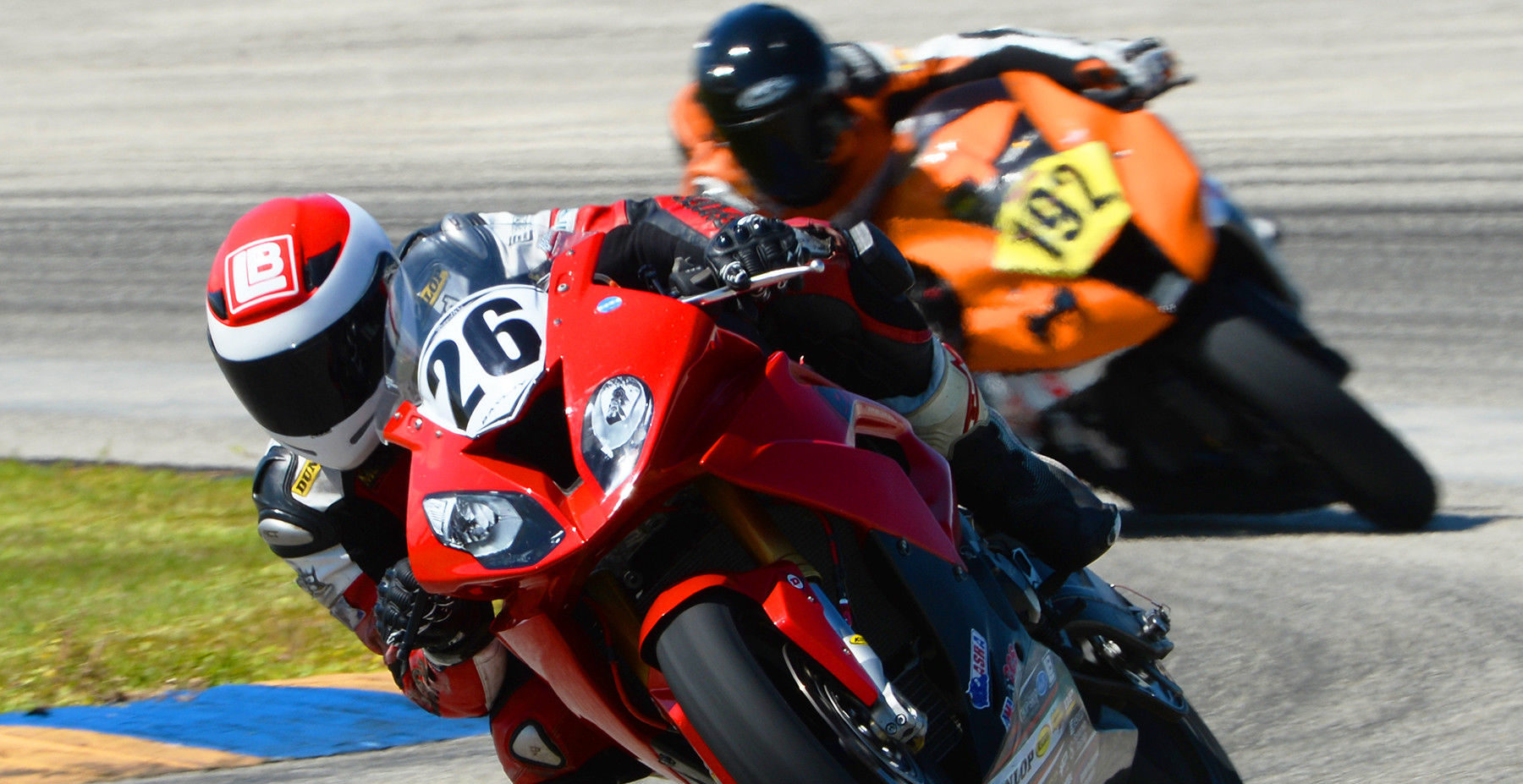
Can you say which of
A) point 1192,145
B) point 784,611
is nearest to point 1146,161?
point 784,611

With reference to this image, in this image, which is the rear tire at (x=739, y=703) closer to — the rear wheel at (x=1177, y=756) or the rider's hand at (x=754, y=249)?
the rider's hand at (x=754, y=249)

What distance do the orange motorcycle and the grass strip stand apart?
6.96ft

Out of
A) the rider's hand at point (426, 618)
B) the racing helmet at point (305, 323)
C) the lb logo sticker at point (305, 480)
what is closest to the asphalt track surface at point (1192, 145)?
the lb logo sticker at point (305, 480)

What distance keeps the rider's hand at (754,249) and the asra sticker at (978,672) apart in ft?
2.10

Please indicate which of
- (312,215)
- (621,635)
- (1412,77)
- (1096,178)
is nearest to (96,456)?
(1096,178)

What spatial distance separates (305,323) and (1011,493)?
4.49ft

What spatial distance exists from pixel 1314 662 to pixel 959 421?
4.38 ft

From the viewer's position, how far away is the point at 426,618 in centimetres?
265

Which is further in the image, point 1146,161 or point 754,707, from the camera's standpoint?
point 1146,161

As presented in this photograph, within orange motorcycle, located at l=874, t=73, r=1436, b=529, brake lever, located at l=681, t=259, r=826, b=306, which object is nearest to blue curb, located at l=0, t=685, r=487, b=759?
brake lever, located at l=681, t=259, r=826, b=306

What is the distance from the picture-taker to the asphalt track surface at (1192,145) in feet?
13.2

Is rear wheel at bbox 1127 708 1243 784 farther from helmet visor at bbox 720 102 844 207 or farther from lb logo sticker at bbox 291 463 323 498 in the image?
helmet visor at bbox 720 102 844 207

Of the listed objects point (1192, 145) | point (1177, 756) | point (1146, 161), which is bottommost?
point (1192, 145)

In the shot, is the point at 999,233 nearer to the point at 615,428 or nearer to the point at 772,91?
the point at 772,91
